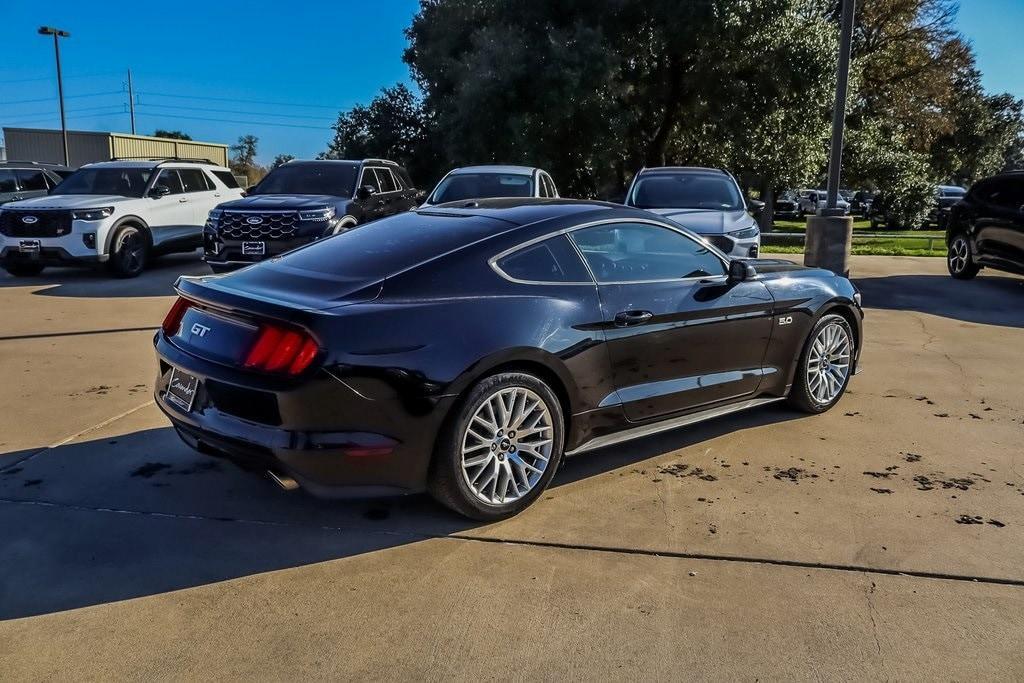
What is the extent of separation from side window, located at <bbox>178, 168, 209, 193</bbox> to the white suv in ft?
0.06

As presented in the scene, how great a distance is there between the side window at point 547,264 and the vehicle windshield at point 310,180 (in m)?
7.84

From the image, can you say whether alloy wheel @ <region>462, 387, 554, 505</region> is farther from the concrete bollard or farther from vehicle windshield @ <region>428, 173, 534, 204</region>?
the concrete bollard

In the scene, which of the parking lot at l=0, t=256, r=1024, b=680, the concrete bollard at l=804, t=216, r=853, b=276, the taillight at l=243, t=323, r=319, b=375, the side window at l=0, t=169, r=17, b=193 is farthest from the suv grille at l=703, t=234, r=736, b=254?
the side window at l=0, t=169, r=17, b=193

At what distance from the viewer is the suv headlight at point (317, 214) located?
34.7 ft

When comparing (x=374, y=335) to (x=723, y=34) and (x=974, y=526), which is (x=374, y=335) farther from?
(x=723, y=34)

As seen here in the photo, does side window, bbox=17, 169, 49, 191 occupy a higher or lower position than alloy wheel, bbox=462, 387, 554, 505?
higher

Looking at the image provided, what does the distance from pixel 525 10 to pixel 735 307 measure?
1874cm

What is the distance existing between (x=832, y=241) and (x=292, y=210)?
698cm

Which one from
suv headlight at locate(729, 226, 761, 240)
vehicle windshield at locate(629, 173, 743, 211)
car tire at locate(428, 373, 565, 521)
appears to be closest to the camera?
car tire at locate(428, 373, 565, 521)

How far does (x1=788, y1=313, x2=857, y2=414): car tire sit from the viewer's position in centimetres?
569

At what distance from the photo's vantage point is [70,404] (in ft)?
19.2

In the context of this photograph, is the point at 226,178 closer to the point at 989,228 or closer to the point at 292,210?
the point at 292,210

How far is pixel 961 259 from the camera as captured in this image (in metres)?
12.8

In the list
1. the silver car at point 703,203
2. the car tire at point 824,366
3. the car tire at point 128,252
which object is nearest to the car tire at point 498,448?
the car tire at point 824,366
